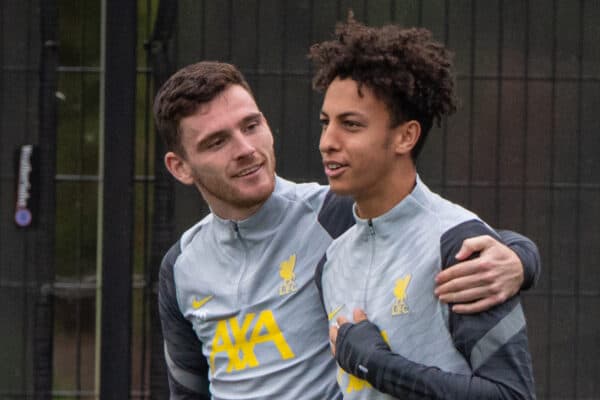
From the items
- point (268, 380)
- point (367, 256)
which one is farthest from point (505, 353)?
point (268, 380)

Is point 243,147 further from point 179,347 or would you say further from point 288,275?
point 179,347

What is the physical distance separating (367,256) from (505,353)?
0.40m

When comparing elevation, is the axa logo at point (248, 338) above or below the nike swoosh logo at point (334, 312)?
below

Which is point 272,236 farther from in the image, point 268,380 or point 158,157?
point 158,157

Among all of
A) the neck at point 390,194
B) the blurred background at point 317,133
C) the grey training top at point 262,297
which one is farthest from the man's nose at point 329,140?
the blurred background at point 317,133

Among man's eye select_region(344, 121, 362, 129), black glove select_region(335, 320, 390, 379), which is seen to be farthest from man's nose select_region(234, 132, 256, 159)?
black glove select_region(335, 320, 390, 379)

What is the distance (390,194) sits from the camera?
280 centimetres

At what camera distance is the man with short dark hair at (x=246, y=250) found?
3.20m

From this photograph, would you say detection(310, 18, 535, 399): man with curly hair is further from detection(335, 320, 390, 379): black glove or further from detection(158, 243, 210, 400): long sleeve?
detection(158, 243, 210, 400): long sleeve

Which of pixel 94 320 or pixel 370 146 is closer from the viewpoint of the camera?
pixel 370 146

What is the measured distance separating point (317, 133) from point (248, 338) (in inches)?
73.3

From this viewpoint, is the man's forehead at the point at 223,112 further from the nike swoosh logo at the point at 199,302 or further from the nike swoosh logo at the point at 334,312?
the nike swoosh logo at the point at 334,312

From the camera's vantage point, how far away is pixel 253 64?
5.01 meters

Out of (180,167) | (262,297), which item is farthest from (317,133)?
(262,297)
